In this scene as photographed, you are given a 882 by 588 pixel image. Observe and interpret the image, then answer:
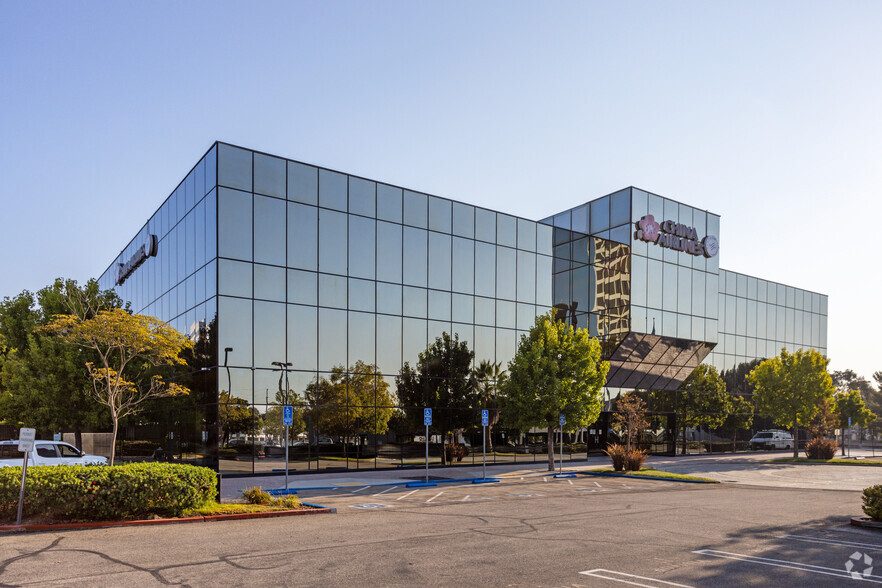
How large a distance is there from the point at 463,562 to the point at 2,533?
909 centimetres

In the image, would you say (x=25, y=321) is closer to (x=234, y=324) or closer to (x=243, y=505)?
(x=234, y=324)

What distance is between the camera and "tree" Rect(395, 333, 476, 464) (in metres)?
34.4

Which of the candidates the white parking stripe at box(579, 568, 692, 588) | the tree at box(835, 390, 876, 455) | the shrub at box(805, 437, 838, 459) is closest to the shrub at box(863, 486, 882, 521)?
the white parking stripe at box(579, 568, 692, 588)

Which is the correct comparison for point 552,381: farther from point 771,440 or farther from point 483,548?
point 771,440

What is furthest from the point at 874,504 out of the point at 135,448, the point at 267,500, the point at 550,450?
the point at 135,448

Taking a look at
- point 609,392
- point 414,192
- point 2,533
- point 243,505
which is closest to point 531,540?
point 243,505

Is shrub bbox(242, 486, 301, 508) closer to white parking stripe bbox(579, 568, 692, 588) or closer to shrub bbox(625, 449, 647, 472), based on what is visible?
white parking stripe bbox(579, 568, 692, 588)

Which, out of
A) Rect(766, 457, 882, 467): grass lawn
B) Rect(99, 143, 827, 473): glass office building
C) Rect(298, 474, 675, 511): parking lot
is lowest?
Rect(766, 457, 882, 467): grass lawn

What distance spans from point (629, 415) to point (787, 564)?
28694 mm

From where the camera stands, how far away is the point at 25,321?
36.6m

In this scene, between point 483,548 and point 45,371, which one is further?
point 45,371

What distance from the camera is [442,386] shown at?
35.7 m

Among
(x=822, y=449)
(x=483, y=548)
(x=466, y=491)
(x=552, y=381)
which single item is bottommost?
(x=822, y=449)

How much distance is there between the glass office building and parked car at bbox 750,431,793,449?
650 inches
